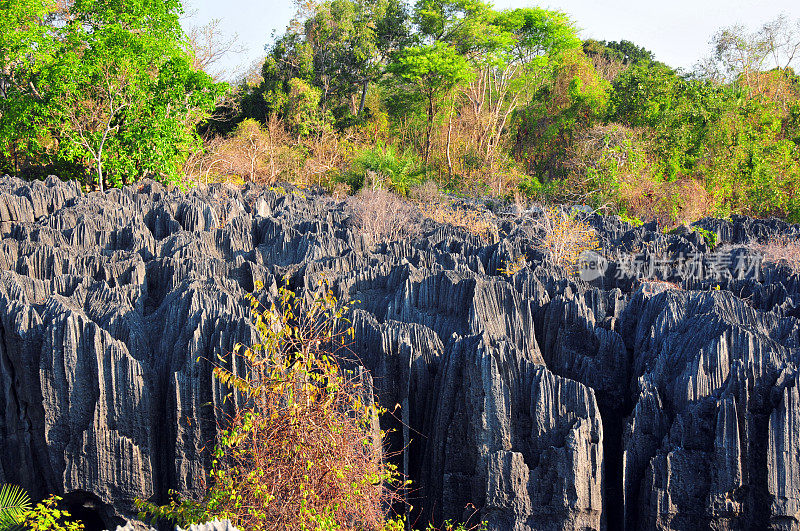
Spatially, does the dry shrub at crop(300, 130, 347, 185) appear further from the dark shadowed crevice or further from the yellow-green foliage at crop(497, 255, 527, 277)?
the dark shadowed crevice

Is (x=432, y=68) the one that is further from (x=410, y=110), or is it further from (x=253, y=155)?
(x=253, y=155)

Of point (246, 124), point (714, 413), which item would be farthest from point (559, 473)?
point (246, 124)

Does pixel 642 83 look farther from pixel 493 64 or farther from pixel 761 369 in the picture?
pixel 761 369

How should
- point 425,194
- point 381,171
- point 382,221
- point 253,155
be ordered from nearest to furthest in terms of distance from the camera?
point 382,221 → point 425,194 → point 381,171 → point 253,155

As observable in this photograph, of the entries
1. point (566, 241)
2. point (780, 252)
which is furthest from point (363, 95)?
point (780, 252)

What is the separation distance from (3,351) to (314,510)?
11.4ft

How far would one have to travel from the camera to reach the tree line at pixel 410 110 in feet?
53.7

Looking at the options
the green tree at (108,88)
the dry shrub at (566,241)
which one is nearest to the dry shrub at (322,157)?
the green tree at (108,88)

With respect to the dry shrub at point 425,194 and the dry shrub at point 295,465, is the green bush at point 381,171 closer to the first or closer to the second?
the dry shrub at point 425,194

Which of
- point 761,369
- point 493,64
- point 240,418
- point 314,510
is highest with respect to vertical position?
point 493,64

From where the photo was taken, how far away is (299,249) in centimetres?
895

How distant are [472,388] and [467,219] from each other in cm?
1022

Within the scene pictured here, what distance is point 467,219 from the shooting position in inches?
583

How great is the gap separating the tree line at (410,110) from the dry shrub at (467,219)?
560 cm
